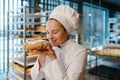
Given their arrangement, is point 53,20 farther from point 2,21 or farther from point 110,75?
point 2,21

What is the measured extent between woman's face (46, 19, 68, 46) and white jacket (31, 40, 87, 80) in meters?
0.06

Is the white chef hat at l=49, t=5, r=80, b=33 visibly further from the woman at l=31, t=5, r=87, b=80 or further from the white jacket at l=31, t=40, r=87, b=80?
the white jacket at l=31, t=40, r=87, b=80

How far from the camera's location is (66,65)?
2.90ft

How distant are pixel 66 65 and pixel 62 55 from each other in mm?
76

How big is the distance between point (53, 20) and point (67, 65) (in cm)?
24

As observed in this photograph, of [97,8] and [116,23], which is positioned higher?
[97,8]

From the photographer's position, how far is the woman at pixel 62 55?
2.74ft

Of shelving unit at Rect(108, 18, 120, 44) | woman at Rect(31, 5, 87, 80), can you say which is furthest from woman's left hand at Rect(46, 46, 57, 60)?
shelving unit at Rect(108, 18, 120, 44)

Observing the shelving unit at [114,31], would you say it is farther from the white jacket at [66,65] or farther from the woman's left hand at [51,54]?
the woman's left hand at [51,54]

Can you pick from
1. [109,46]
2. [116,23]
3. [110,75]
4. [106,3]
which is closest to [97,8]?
[106,3]

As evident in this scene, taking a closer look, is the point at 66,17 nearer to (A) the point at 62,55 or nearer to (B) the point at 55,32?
(B) the point at 55,32

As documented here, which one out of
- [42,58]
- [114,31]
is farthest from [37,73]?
[114,31]

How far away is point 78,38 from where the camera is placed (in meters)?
3.71

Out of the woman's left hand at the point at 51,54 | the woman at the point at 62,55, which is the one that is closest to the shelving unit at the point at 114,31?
the woman at the point at 62,55
